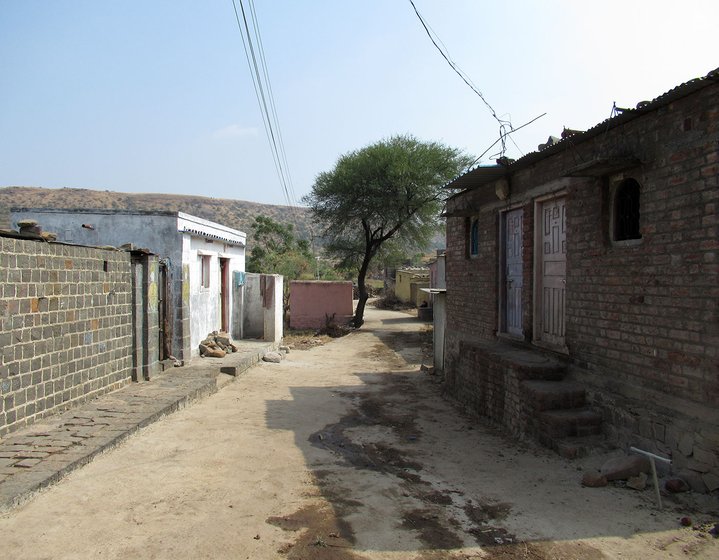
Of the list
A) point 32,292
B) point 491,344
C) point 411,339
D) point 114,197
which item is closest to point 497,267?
point 491,344

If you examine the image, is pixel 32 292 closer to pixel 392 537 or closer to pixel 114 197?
pixel 392 537

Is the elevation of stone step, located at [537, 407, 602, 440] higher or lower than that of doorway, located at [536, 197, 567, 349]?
lower

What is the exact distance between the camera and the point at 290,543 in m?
3.56

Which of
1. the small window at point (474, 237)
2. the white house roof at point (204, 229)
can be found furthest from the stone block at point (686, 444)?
the white house roof at point (204, 229)

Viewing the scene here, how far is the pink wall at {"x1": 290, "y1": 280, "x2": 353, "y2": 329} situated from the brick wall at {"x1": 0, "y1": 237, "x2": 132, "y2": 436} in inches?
561

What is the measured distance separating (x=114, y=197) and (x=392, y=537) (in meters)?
57.9

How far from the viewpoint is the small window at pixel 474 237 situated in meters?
9.69

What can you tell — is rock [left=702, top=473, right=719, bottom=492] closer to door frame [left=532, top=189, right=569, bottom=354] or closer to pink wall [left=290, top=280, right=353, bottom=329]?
door frame [left=532, top=189, right=569, bottom=354]

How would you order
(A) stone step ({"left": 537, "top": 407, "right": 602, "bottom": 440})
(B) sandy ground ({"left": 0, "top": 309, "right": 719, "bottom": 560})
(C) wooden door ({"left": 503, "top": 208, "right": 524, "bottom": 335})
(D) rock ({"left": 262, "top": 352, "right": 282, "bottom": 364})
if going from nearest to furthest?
(B) sandy ground ({"left": 0, "top": 309, "right": 719, "bottom": 560}), (A) stone step ({"left": 537, "top": 407, "right": 602, "bottom": 440}), (C) wooden door ({"left": 503, "top": 208, "right": 524, "bottom": 335}), (D) rock ({"left": 262, "top": 352, "right": 282, "bottom": 364})

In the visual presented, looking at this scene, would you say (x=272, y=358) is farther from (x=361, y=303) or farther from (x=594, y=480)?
(x=594, y=480)

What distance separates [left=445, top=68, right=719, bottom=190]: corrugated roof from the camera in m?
4.29

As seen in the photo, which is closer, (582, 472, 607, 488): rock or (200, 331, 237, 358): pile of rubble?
(582, 472, 607, 488): rock

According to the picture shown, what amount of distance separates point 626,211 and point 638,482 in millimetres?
2616

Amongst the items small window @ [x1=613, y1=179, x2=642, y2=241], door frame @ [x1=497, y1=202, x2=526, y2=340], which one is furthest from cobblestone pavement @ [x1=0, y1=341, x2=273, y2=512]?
small window @ [x1=613, y1=179, x2=642, y2=241]
